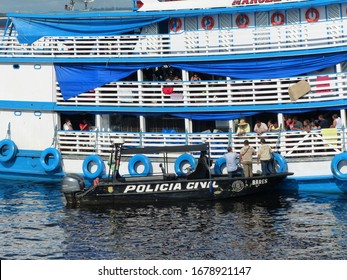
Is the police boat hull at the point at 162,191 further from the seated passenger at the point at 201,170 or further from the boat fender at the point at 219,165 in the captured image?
the boat fender at the point at 219,165

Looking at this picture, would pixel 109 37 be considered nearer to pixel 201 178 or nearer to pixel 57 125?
pixel 57 125

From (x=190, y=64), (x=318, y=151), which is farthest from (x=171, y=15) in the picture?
(x=318, y=151)

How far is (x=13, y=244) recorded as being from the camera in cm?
2594

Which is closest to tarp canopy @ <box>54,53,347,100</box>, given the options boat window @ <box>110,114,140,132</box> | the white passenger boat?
the white passenger boat

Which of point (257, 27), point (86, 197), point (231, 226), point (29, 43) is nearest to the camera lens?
point (231, 226)

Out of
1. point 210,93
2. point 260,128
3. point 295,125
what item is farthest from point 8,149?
point 295,125

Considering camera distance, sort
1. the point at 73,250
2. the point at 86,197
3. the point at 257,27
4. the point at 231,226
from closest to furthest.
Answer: the point at 73,250, the point at 231,226, the point at 86,197, the point at 257,27

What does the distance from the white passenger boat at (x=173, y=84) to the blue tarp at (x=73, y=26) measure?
0.04 metres

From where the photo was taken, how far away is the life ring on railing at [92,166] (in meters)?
33.2

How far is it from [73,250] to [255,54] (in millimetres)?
11159

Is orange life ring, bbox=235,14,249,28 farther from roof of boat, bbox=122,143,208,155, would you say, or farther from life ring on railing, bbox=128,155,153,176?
life ring on railing, bbox=128,155,153,176

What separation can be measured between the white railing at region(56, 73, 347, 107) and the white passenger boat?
0.16 ft

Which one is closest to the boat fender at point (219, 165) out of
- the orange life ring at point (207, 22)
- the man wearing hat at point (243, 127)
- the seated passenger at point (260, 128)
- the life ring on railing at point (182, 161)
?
the life ring on railing at point (182, 161)

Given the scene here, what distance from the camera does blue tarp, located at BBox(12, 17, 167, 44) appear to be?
1353 inches
